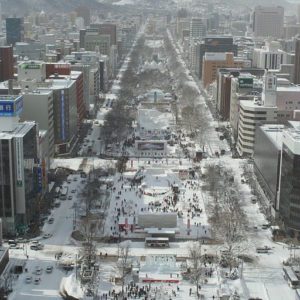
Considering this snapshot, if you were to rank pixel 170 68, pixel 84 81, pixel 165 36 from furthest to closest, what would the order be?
pixel 165 36 → pixel 170 68 → pixel 84 81

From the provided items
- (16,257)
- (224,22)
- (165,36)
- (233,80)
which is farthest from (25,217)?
(224,22)

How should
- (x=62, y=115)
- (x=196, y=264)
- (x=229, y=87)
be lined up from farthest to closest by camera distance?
(x=229, y=87), (x=62, y=115), (x=196, y=264)

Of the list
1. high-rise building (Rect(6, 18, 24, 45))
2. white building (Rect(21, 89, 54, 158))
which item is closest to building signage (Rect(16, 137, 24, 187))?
white building (Rect(21, 89, 54, 158))

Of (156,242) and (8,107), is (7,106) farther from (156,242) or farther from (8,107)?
(156,242)

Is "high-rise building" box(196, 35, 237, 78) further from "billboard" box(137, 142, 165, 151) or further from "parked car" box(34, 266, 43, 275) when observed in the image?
"parked car" box(34, 266, 43, 275)

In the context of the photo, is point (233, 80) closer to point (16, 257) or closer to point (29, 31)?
point (16, 257)

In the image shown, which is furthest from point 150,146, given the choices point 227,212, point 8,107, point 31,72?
point 8,107
